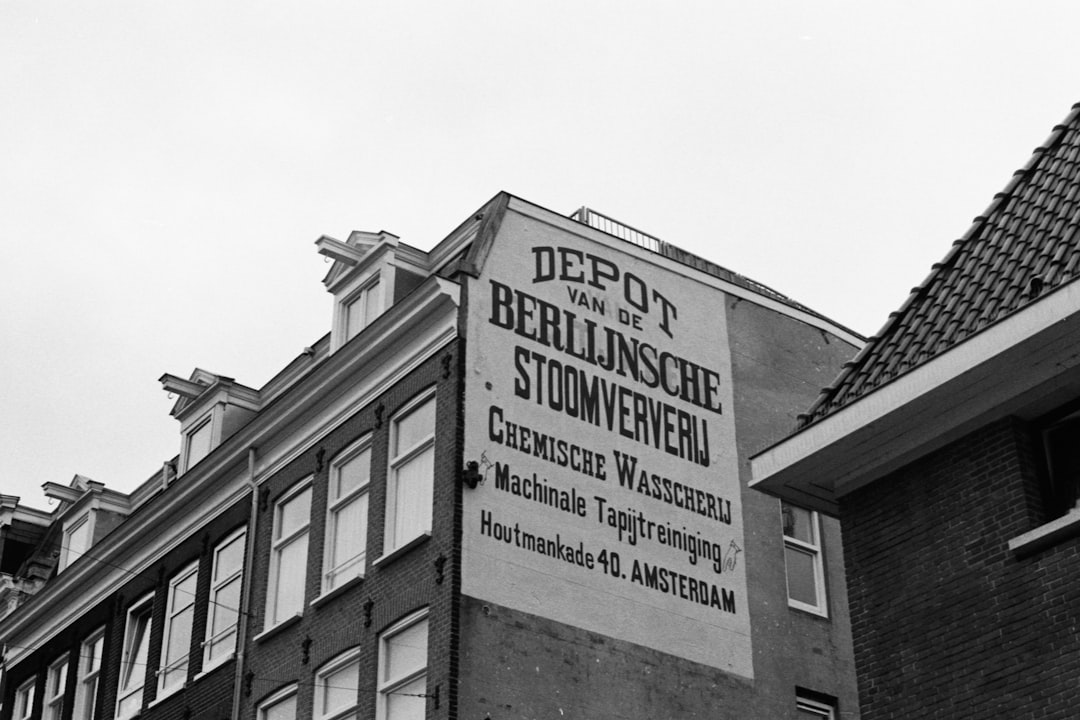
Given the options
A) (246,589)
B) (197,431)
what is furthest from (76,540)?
(246,589)

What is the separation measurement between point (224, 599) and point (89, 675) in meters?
6.95

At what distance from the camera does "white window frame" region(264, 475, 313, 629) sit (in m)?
29.9

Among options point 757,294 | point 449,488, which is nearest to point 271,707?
point 449,488

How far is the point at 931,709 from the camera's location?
15.7 metres

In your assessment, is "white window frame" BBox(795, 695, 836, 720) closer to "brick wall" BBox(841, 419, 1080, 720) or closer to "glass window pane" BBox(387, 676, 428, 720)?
"glass window pane" BBox(387, 676, 428, 720)

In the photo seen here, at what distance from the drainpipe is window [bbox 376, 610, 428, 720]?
489 centimetres

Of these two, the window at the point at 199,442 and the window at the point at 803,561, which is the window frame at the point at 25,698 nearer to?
the window at the point at 199,442

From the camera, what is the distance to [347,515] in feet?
94.5

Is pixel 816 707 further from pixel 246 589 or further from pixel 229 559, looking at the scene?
pixel 229 559

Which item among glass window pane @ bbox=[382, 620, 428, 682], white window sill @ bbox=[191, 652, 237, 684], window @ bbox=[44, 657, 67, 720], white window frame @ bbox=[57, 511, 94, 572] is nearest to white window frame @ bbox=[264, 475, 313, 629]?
white window sill @ bbox=[191, 652, 237, 684]

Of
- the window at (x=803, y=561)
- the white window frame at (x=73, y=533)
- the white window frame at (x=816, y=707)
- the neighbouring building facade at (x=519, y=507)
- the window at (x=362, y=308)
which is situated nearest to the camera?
the neighbouring building facade at (x=519, y=507)

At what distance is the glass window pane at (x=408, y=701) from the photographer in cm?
2491

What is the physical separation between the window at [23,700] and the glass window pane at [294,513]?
12.5m

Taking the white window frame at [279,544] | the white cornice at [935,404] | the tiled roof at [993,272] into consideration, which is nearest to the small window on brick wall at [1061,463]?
the white cornice at [935,404]
